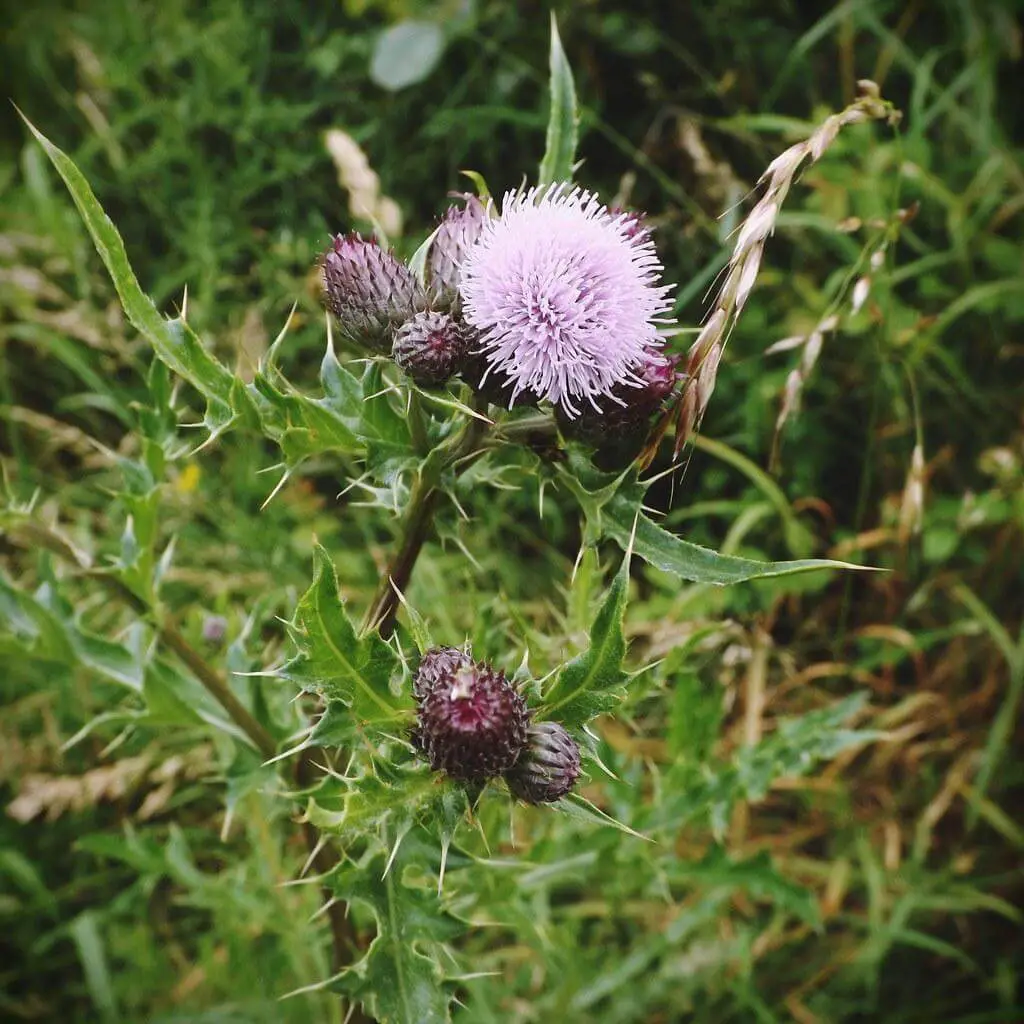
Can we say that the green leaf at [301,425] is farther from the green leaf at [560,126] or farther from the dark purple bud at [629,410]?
the green leaf at [560,126]

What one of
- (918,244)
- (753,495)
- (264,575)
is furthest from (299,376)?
(918,244)

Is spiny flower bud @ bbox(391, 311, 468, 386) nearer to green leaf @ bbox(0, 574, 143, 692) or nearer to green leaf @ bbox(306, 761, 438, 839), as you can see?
green leaf @ bbox(306, 761, 438, 839)

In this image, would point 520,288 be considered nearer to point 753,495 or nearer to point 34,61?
point 753,495

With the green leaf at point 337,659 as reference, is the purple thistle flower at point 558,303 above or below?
above

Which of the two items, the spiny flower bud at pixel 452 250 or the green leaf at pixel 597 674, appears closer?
the green leaf at pixel 597 674

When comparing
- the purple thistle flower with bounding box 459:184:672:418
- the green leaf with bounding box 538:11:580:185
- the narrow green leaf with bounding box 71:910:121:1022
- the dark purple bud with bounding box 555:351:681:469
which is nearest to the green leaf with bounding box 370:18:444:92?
the green leaf with bounding box 538:11:580:185

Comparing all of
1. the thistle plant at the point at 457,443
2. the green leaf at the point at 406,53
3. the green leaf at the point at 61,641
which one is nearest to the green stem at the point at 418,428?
the thistle plant at the point at 457,443
